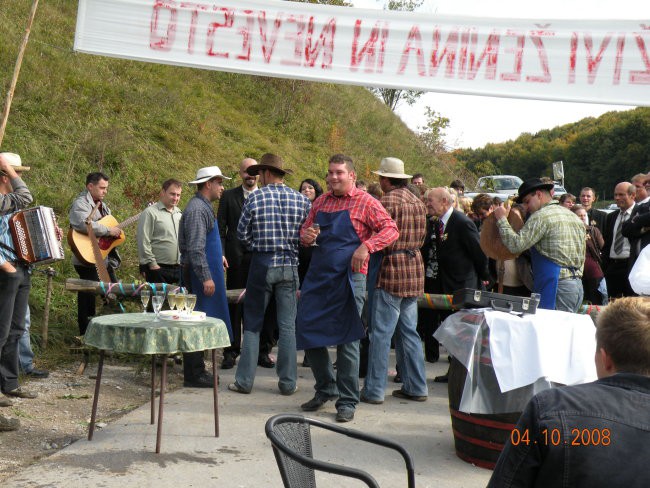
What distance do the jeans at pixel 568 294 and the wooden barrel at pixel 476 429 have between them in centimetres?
211

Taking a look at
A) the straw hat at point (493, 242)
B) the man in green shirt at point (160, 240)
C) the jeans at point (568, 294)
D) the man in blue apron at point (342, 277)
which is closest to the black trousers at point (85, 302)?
the man in green shirt at point (160, 240)

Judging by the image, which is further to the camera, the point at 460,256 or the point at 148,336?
the point at 460,256

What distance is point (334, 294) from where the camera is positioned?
6.37 metres

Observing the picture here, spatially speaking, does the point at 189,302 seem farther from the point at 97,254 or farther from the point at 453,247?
the point at 453,247

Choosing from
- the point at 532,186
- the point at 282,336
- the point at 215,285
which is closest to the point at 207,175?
the point at 215,285

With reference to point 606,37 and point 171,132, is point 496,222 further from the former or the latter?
point 171,132

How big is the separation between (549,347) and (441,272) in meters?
3.85

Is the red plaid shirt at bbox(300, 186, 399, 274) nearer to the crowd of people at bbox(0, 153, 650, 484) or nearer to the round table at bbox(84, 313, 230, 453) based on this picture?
the crowd of people at bbox(0, 153, 650, 484)

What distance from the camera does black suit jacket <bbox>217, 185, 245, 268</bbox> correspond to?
8.90 m

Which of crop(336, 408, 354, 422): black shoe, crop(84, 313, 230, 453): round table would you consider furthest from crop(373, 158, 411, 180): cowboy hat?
crop(84, 313, 230, 453): round table

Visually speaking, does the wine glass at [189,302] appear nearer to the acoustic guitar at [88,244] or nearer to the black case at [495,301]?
the black case at [495,301]

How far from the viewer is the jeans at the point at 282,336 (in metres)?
7.04

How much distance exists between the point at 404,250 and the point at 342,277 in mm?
890

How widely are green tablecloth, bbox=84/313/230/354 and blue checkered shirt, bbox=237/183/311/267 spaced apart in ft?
5.58
